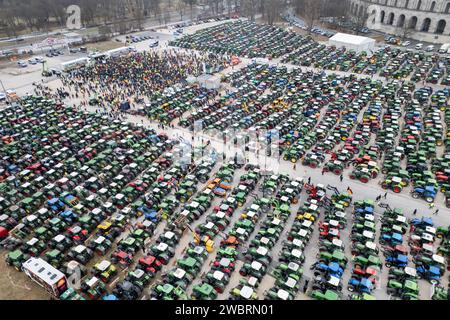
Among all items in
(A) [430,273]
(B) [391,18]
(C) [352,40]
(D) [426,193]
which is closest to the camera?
(A) [430,273]

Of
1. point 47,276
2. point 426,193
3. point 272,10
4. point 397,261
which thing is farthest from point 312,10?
point 47,276

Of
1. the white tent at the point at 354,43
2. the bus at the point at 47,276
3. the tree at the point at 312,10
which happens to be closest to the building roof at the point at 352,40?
the white tent at the point at 354,43

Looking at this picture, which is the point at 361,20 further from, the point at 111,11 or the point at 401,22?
the point at 111,11

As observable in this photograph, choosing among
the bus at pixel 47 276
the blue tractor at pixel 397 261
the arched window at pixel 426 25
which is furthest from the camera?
the arched window at pixel 426 25

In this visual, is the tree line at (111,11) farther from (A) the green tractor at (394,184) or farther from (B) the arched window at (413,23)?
(A) the green tractor at (394,184)

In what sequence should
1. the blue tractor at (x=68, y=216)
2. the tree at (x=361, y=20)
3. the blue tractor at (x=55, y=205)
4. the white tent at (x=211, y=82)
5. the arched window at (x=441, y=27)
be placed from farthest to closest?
1. the tree at (x=361, y=20)
2. the arched window at (x=441, y=27)
3. the white tent at (x=211, y=82)
4. the blue tractor at (x=55, y=205)
5. the blue tractor at (x=68, y=216)

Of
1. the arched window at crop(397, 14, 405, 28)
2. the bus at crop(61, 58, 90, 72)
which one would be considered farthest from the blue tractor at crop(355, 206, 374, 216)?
the arched window at crop(397, 14, 405, 28)

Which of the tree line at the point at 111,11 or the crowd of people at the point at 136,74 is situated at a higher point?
the tree line at the point at 111,11
